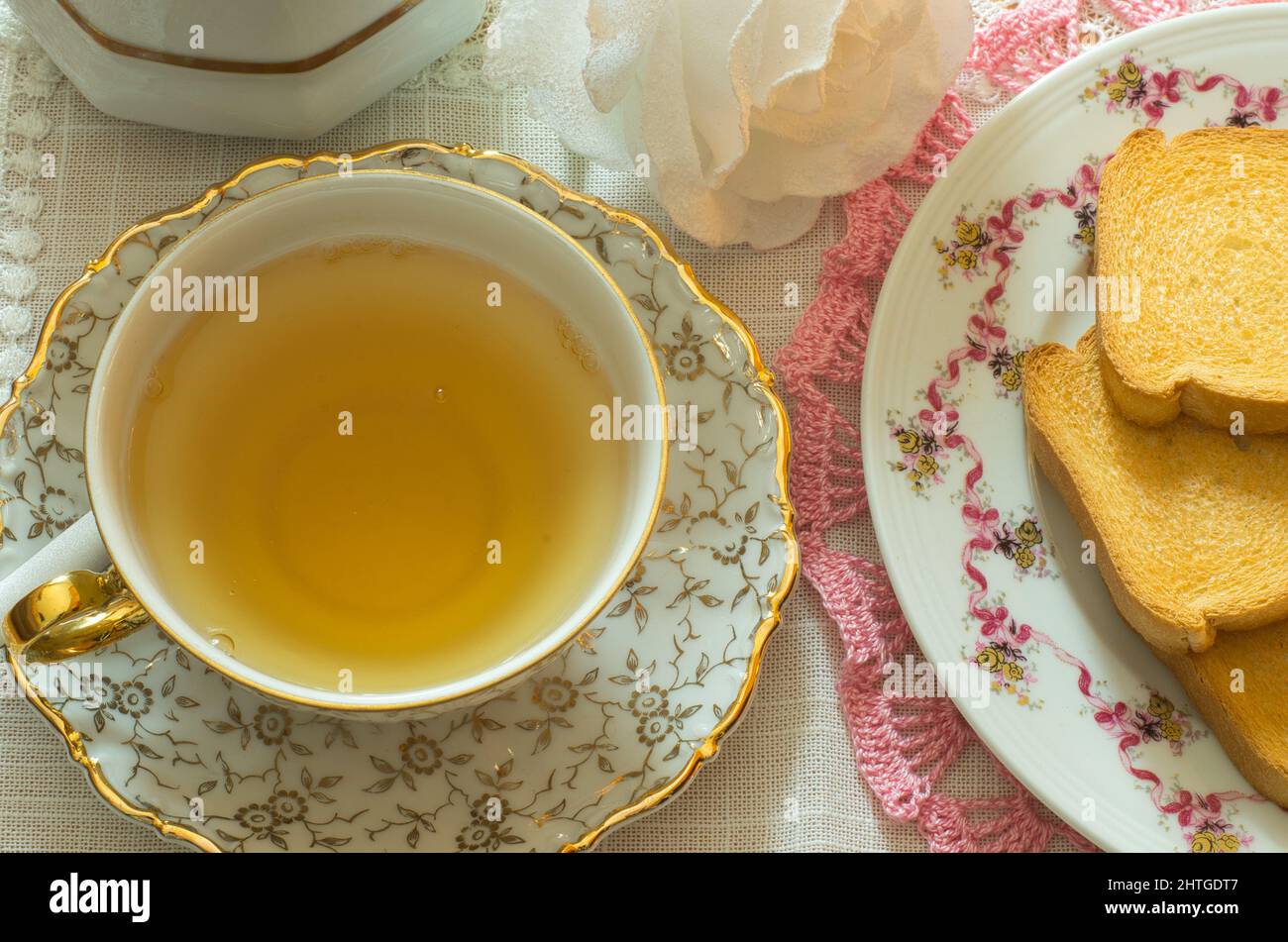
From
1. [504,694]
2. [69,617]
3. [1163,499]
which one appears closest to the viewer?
[69,617]

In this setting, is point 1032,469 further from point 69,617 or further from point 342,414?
point 69,617

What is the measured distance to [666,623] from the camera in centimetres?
87

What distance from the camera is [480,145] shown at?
106cm

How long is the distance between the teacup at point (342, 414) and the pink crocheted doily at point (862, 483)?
232mm

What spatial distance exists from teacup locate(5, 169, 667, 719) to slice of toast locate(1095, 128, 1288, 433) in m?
0.44

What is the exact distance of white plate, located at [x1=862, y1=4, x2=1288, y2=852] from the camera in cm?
91

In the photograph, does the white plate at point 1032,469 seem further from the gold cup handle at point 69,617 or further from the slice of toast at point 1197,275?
the gold cup handle at point 69,617

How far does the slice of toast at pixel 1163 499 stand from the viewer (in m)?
0.93

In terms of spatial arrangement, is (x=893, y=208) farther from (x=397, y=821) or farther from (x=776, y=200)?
(x=397, y=821)

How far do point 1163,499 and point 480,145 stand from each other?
652 mm

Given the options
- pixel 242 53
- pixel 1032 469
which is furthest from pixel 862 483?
Answer: pixel 242 53

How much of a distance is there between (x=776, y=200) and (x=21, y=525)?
0.64 metres

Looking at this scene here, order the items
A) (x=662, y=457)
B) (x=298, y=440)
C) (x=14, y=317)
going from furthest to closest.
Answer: (x=14, y=317)
(x=298, y=440)
(x=662, y=457)

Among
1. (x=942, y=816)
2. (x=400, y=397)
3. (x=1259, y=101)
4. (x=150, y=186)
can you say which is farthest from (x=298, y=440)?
(x=1259, y=101)
